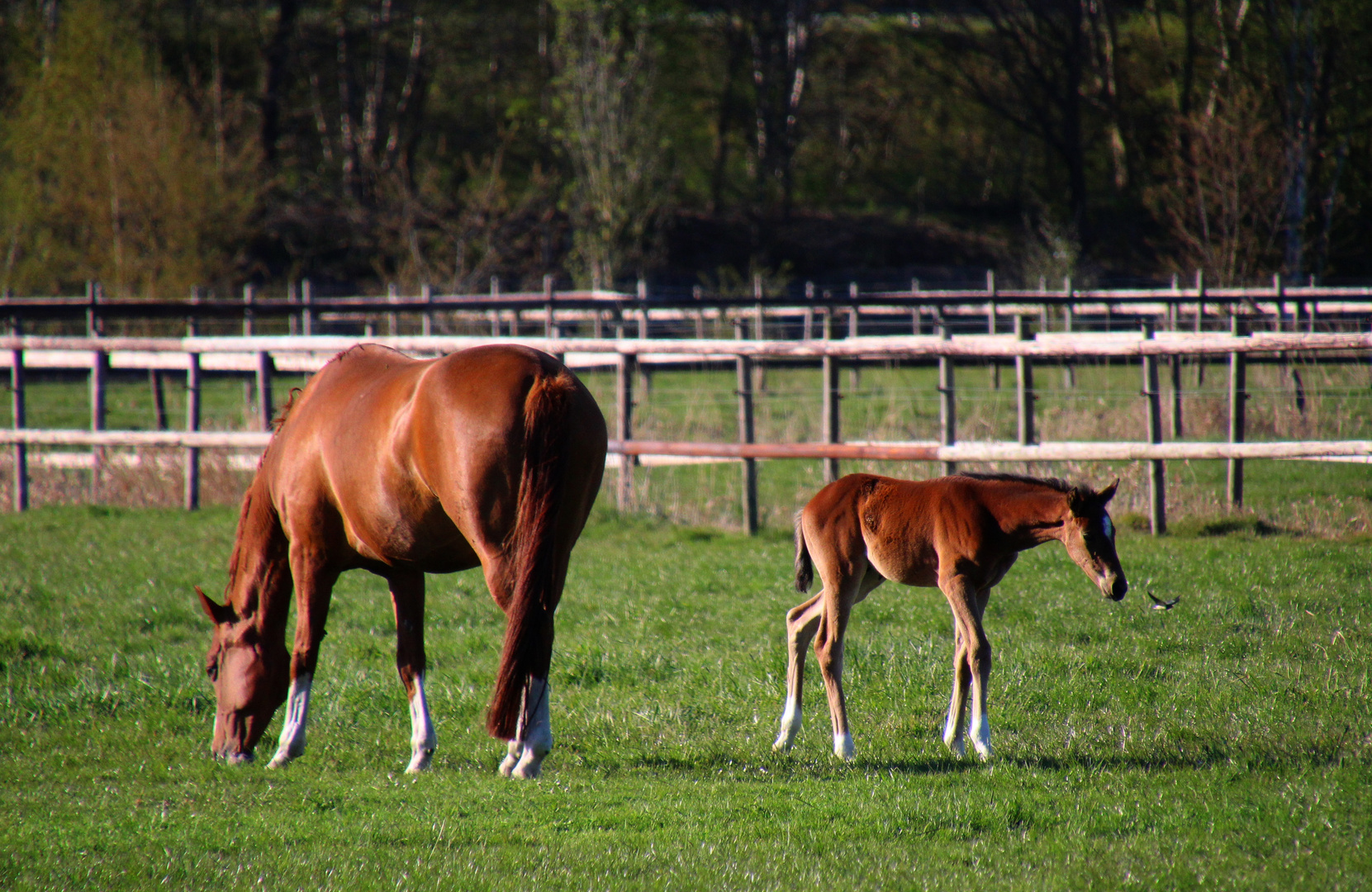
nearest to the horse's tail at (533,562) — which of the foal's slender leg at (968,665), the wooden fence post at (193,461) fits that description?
the foal's slender leg at (968,665)

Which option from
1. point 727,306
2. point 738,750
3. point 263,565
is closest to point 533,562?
point 738,750

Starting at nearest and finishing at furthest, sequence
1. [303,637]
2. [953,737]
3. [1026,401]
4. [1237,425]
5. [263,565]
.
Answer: [953,737]
[303,637]
[263,565]
[1237,425]
[1026,401]

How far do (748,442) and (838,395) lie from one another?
90 cm

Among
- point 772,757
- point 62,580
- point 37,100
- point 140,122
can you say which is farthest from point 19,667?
point 37,100

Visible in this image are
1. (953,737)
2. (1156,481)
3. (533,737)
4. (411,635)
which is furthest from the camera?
(1156,481)

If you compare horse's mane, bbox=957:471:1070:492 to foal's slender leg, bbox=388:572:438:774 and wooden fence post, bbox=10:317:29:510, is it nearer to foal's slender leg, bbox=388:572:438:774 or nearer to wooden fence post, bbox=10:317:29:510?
foal's slender leg, bbox=388:572:438:774

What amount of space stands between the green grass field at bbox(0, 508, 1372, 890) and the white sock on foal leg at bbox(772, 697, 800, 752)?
6 centimetres

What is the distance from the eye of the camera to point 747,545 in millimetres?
9312

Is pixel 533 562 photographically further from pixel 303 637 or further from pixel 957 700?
pixel 957 700

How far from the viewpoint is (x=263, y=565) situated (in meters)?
5.14

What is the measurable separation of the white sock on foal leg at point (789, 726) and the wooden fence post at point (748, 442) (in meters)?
5.05

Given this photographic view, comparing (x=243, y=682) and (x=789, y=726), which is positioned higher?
(x=243, y=682)

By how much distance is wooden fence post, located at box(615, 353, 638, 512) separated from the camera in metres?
10.6

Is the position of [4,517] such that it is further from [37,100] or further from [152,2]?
[152,2]
